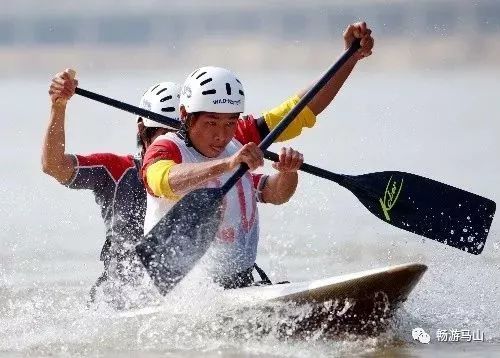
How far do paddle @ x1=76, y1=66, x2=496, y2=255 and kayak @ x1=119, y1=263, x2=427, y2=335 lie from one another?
0.81 meters

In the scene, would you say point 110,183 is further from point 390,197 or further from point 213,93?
point 390,197

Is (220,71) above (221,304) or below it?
above

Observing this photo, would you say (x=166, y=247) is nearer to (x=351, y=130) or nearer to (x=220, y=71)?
(x=220, y=71)

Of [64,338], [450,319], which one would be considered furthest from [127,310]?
[450,319]

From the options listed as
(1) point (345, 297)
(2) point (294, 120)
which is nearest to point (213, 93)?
(2) point (294, 120)

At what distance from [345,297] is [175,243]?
3.09ft

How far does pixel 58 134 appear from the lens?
845 centimetres

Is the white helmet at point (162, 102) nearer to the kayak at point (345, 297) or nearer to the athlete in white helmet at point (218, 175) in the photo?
the athlete in white helmet at point (218, 175)

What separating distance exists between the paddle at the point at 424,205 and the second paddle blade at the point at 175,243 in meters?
0.81

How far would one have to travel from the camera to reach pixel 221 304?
7.84 meters

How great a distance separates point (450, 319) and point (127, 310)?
1831mm

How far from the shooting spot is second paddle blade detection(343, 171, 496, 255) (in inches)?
337

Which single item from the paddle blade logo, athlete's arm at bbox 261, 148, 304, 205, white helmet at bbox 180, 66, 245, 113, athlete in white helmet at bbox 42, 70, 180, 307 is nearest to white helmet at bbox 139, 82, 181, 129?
athlete in white helmet at bbox 42, 70, 180, 307

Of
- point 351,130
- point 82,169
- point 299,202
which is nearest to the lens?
point 82,169
